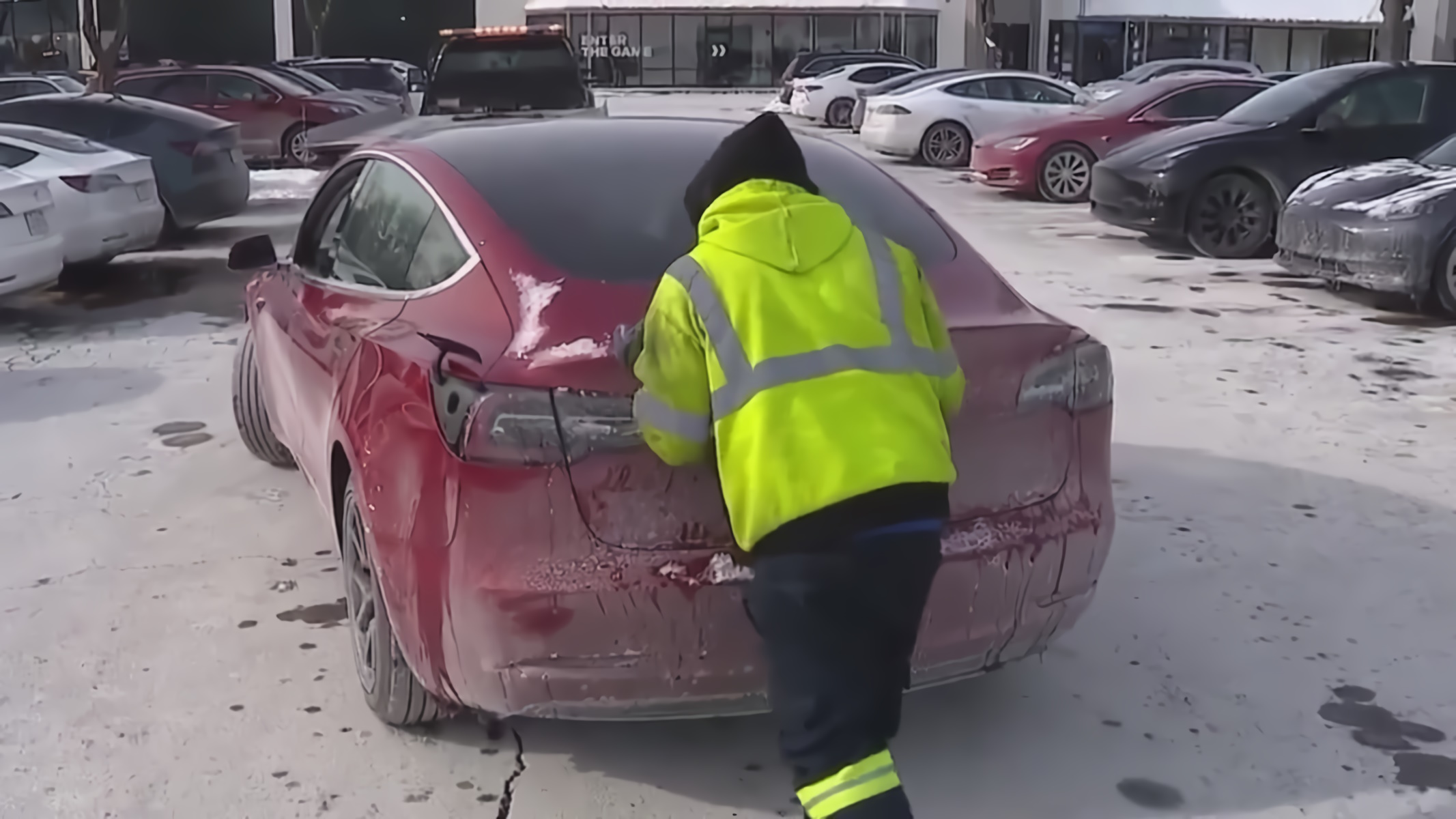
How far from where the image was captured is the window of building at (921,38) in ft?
163

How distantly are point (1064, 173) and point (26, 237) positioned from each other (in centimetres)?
1114

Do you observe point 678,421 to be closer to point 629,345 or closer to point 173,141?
point 629,345

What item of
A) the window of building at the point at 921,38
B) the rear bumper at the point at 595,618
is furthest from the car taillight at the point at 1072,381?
the window of building at the point at 921,38

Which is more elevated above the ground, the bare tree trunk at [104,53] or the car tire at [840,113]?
the bare tree trunk at [104,53]

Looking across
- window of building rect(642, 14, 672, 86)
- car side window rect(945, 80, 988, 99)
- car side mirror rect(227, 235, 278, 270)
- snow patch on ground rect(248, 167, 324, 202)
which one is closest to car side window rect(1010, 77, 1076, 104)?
car side window rect(945, 80, 988, 99)

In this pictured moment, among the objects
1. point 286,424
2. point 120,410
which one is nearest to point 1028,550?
point 286,424

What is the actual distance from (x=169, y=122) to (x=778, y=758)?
11537mm

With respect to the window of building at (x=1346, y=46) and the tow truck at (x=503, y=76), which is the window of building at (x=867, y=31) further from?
the tow truck at (x=503, y=76)

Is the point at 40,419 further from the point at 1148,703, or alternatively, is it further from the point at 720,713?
the point at 1148,703

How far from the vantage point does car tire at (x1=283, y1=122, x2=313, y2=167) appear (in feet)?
65.4

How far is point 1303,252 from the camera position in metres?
9.94

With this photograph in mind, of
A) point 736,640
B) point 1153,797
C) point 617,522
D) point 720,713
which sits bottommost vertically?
point 1153,797

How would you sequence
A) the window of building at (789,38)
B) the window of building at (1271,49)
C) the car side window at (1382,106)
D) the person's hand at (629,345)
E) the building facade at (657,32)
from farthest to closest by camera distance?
the window of building at (789,38)
the building facade at (657,32)
the window of building at (1271,49)
the car side window at (1382,106)
the person's hand at (629,345)

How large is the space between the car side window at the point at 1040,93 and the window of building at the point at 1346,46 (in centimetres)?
2132
